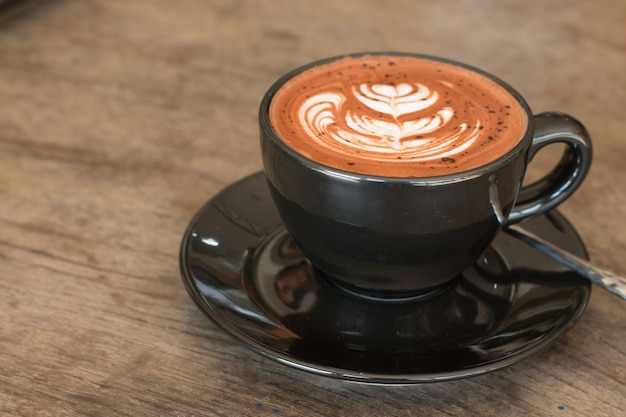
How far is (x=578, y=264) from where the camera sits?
70 cm

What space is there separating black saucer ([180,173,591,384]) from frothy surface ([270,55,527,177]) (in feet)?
0.43

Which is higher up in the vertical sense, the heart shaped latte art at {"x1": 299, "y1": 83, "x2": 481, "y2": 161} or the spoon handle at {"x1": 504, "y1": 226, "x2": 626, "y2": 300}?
the heart shaped latte art at {"x1": 299, "y1": 83, "x2": 481, "y2": 161}

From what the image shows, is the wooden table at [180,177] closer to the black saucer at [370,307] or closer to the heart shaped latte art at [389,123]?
the black saucer at [370,307]

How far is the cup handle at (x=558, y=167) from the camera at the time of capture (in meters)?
0.68

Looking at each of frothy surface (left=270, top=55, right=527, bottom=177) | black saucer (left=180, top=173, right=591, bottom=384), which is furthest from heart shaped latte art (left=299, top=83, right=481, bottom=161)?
black saucer (left=180, top=173, right=591, bottom=384)

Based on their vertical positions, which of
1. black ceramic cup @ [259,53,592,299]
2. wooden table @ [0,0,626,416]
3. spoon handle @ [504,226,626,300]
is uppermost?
black ceramic cup @ [259,53,592,299]

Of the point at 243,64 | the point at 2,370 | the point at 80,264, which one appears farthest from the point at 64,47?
the point at 2,370

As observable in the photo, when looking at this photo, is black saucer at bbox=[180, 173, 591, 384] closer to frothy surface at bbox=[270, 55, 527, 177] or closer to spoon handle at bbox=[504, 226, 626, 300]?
spoon handle at bbox=[504, 226, 626, 300]

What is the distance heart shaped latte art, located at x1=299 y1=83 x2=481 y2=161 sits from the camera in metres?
0.65

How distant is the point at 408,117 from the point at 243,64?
0.52m

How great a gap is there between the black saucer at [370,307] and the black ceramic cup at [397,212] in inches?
1.2

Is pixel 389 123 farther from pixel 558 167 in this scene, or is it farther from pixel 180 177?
pixel 180 177

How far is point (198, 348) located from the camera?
656mm

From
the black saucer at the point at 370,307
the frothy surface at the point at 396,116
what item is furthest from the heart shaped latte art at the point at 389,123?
the black saucer at the point at 370,307
